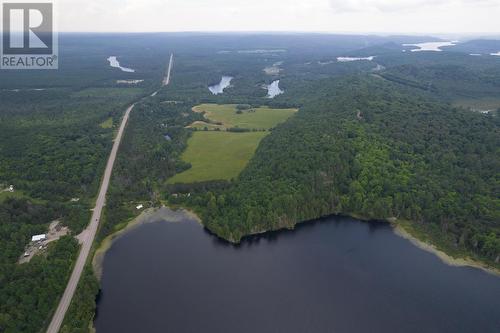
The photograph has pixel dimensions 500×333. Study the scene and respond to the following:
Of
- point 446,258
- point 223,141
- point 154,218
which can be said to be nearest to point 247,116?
point 223,141

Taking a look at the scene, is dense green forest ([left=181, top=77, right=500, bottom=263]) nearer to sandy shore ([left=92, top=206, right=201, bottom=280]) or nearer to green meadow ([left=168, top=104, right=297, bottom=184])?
sandy shore ([left=92, top=206, right=201, bottom=280])

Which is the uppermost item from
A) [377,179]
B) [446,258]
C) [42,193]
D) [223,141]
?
[223,141]

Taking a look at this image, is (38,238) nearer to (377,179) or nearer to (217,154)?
(217,154)

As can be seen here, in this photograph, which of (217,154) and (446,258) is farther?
(217,154)

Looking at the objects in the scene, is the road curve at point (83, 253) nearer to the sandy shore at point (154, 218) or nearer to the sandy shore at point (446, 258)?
the sandy shore at point (154, 218)

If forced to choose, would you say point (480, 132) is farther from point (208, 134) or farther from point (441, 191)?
point (208, 134)

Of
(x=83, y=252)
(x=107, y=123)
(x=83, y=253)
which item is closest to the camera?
(x=83, y=253)

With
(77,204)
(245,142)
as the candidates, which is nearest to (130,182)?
(77,204)

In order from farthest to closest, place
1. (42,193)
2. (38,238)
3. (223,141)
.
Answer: (223,141) → (42,193) → (38,238)

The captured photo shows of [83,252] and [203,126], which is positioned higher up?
[203,126]
